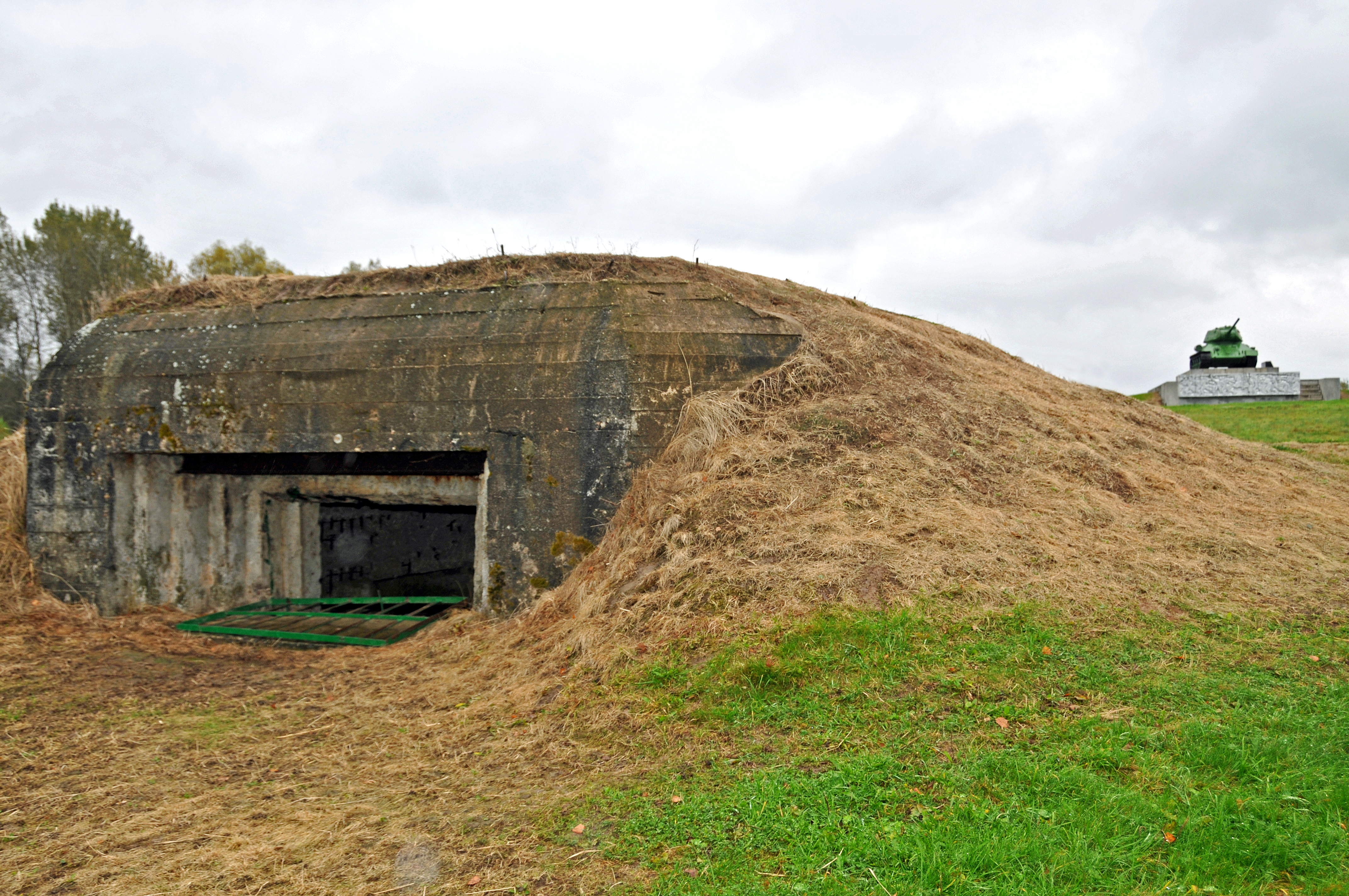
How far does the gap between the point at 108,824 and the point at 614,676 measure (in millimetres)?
2342

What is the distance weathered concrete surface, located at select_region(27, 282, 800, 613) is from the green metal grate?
17.0 inches

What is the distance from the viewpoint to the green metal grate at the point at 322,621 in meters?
6.52

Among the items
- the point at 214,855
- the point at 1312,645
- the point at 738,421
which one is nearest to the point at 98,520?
the point at 214,855

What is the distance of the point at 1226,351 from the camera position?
23.4 metres

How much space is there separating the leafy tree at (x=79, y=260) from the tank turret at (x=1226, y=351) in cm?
3171

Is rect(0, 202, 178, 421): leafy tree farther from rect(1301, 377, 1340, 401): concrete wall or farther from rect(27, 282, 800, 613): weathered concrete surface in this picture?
rect(1301, 377, 1340, 401): concrete wall

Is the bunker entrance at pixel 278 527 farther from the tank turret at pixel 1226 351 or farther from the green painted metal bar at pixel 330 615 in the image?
the tank turret at pixel 1226 351

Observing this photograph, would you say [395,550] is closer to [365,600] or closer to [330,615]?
[365,600]

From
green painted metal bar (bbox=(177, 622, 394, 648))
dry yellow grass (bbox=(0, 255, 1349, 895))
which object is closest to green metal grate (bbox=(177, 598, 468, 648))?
green painted metal bar (bbox=(177, 622, 394, 648))

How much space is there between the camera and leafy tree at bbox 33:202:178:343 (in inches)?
885

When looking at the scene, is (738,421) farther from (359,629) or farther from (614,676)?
(359,629)

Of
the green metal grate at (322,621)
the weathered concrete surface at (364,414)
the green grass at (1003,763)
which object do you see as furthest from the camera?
the green metal grate at (322,621)

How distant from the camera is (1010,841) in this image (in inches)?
100

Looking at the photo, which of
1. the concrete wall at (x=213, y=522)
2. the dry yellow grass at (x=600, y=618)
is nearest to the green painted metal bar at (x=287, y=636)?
the dry yellow grass at (x=600, y=618)
